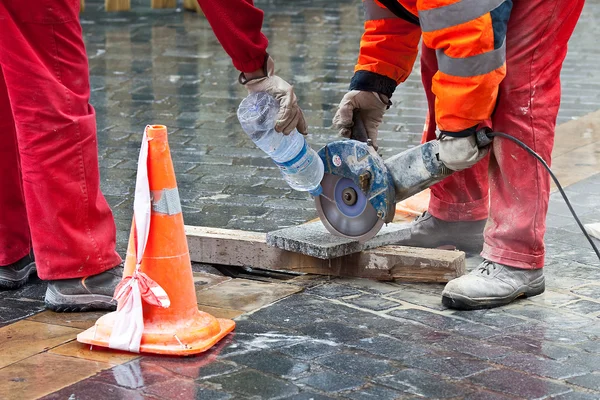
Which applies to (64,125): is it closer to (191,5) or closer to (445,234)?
(445,234)

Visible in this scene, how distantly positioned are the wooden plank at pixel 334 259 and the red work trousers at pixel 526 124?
19 cm

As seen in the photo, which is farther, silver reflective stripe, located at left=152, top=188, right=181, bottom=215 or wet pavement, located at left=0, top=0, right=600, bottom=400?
silver reflective stripe, located at left=152, top=188, right=181, bottom=215

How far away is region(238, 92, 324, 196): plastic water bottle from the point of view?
13.8ft

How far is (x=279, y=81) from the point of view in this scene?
161 inches

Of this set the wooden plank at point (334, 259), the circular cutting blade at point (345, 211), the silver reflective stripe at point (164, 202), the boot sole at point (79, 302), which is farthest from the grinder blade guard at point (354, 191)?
the boot sole at point (79, 302)

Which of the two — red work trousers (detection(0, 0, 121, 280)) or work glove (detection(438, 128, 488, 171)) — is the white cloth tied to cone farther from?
work glove (detection(438, 128, 488, 171))

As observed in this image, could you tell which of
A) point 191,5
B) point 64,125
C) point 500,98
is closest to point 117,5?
point 191,5

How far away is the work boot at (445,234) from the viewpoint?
4848mm

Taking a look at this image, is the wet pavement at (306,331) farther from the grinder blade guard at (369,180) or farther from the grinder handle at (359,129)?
the grinder handle at (359,129)

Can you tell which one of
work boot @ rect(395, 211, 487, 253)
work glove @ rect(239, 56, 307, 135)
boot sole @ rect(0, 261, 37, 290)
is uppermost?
work glove @ rect(239, 56, 307, 135)

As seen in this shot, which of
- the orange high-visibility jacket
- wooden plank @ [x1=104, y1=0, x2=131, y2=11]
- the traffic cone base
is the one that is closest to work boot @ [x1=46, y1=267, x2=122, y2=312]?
the traffic cone base

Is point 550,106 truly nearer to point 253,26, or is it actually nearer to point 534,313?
point 534,313

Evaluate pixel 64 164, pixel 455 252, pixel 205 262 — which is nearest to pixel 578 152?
pixel 455 252

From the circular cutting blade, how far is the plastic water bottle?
5cm
